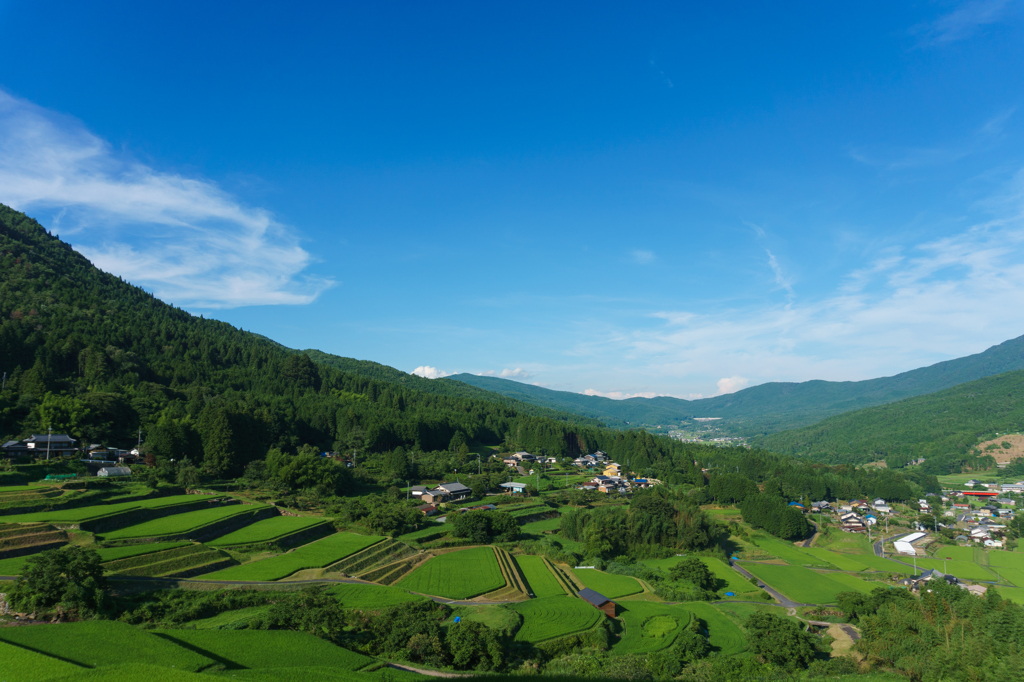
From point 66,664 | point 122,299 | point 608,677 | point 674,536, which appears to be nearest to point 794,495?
point 674,536

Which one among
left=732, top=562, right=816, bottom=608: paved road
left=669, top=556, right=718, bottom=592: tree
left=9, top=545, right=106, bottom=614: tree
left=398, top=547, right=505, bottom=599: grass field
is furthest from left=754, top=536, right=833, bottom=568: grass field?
left=9, top=545, right=106, bottom=614: tree

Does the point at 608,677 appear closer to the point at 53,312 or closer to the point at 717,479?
the point at 717,479

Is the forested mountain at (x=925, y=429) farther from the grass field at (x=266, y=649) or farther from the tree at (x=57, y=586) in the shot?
the tree at (x=57, y=586)

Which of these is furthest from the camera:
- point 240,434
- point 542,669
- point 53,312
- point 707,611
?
point 53,312

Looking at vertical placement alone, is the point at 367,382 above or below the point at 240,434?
above

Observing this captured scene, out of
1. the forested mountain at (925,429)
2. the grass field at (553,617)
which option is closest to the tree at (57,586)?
the grass field at (553,617)

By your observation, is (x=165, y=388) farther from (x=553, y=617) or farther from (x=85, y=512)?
(x=553, y=617)

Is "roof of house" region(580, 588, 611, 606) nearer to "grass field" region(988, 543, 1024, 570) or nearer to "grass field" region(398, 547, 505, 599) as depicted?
"grass field" region(398, 547, 505, 599)
